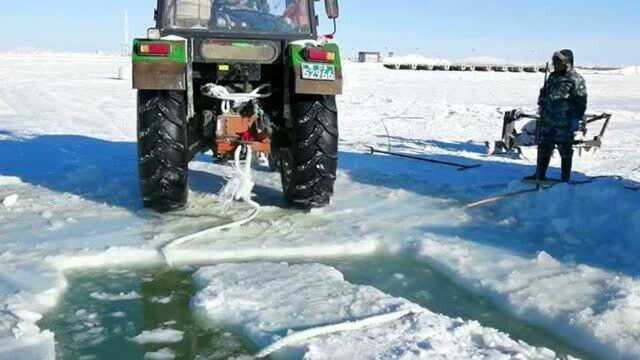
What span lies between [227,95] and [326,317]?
279 cm

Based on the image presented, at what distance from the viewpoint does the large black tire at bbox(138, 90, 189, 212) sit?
547cm

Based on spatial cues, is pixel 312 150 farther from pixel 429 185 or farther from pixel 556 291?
pixel 556 291

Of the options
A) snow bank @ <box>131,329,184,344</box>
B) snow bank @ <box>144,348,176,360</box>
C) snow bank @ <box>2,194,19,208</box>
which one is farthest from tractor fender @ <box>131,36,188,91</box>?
snow bank @ <box>144,348,176,360</box>

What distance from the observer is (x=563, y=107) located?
6.58 meters

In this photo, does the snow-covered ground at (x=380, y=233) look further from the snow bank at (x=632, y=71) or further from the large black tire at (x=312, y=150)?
the snow bank at (x=632, y=71)

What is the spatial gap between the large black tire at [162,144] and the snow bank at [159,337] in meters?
2.36

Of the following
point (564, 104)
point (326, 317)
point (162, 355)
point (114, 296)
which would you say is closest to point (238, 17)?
point (564, 104)

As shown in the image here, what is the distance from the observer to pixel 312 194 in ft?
19.3

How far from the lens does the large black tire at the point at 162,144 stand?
5.47 m

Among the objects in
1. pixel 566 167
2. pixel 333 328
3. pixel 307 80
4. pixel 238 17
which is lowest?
pixel 333 328

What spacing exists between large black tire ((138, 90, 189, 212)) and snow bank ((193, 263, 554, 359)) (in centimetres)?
153

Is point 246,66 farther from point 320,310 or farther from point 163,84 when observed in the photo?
point 320,310

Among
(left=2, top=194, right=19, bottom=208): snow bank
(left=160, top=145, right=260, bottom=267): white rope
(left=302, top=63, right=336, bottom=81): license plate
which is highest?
(left=302, top=63, right=336, bottom=81): license plate

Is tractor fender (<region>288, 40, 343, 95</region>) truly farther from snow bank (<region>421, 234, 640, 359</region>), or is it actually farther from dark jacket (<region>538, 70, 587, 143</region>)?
dark jacket (<region>538, 70, 587, 143</region>)
